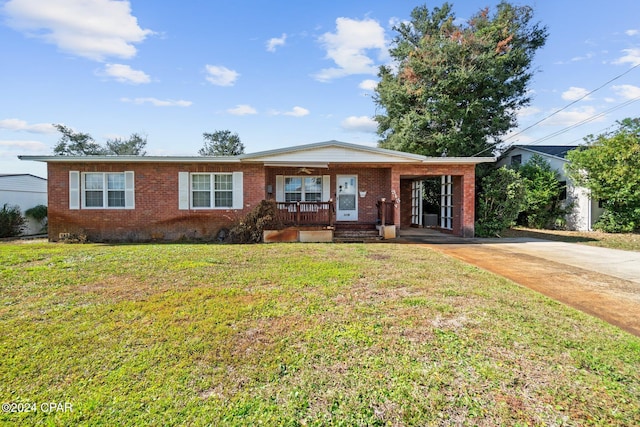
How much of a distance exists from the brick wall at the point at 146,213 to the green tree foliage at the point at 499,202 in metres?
8.74

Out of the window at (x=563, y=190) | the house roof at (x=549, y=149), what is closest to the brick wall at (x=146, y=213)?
the window at (x=563, y=190)

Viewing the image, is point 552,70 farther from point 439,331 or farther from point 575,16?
point 439,331

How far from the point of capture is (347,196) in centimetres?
1332

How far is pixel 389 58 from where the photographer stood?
2217cm

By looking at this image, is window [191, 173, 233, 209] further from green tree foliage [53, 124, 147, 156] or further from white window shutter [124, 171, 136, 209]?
green tree foliage [53, 124, 147, 156]

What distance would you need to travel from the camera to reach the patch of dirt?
414 centimetres

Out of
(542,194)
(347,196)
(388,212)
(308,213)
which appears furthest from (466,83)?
(308,213)

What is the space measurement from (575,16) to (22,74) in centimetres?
2038

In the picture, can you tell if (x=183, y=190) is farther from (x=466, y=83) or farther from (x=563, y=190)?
(x=563, y=190)

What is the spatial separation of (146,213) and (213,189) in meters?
2.45

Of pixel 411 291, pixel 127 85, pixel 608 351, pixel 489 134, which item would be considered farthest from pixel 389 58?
pixel 608 351

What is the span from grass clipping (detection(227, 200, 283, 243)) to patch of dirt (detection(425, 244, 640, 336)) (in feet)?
18.5

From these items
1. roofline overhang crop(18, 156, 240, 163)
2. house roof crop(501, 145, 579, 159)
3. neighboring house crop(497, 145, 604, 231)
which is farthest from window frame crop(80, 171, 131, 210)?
house roof crop(501, 145, 579, 159)

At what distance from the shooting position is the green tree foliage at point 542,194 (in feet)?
51.1
